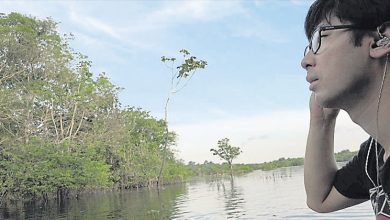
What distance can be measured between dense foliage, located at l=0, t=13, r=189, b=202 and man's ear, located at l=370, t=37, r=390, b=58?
23407mm

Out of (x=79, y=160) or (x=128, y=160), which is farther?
(x=128, y=160)

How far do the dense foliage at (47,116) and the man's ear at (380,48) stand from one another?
76.8 ft

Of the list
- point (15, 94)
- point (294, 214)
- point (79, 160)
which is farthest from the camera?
point (79, 160)

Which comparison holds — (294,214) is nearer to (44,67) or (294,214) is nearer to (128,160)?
(44,67)

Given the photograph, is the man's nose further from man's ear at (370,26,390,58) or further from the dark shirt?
the dark shirt

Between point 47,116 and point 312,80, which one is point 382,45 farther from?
point 47,116

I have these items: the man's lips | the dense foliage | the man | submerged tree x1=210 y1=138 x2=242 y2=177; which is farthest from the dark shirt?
submerged tree x1=210 y1=138 x2=242 y2=177

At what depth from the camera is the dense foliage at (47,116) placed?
26.7 metres

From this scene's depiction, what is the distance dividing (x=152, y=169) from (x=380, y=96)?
4860 cm

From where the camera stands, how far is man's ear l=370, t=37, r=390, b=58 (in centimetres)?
87

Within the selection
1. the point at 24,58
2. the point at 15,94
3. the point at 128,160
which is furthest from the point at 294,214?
the point at 128,160

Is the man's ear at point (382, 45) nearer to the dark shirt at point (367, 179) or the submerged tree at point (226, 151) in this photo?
the dark shirt at point (367, 179)

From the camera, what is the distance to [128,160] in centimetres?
4575

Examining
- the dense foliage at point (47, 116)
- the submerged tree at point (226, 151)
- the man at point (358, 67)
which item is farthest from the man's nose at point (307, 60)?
the submerged tree at point (226, 151)
